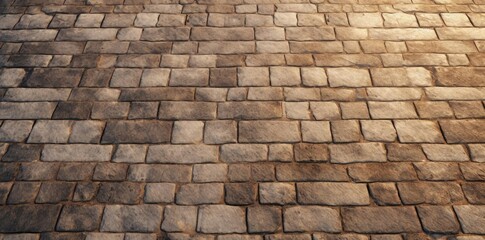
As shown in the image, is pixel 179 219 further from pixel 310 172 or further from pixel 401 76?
pixel 401 76

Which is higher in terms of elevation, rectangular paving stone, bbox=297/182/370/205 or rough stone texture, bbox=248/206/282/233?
rectangular paving stone, bbox=297/182/370/205

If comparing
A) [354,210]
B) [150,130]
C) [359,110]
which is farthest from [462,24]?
[150,130]

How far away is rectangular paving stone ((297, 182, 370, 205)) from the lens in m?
3.29

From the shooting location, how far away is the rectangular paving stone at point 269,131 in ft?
12.3

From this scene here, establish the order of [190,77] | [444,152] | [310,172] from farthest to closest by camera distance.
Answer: [190,77] → [444,152] → [310,172]

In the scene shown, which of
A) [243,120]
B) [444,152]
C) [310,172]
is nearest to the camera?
[310,172]

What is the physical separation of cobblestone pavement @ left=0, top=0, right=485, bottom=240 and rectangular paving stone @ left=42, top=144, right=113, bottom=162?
14 millimetres

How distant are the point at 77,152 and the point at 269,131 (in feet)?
6.99

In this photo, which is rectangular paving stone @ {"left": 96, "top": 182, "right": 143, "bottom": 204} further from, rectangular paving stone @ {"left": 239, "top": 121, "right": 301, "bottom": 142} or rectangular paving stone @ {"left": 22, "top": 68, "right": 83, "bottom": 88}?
rectangular paving stone @ {"left": 22, "top": 68, "right": 83, "bottom": 88}

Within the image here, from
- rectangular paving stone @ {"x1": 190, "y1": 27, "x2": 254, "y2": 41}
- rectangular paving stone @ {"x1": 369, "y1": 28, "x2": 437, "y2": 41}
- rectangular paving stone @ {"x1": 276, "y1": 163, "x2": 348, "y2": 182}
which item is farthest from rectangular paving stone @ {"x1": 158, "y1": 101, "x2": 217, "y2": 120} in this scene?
rectangular paving stone @ {"x1": 369, "y1": 28, "x2": 437, "y2": 41}

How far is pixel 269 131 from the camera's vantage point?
3.80 m

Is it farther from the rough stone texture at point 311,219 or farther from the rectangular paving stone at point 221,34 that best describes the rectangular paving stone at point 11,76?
the rough stone texture at point 311,219

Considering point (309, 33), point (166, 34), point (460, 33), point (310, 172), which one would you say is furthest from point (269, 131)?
point (460, 33)

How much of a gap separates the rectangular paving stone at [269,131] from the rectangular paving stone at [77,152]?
4.93 ft
